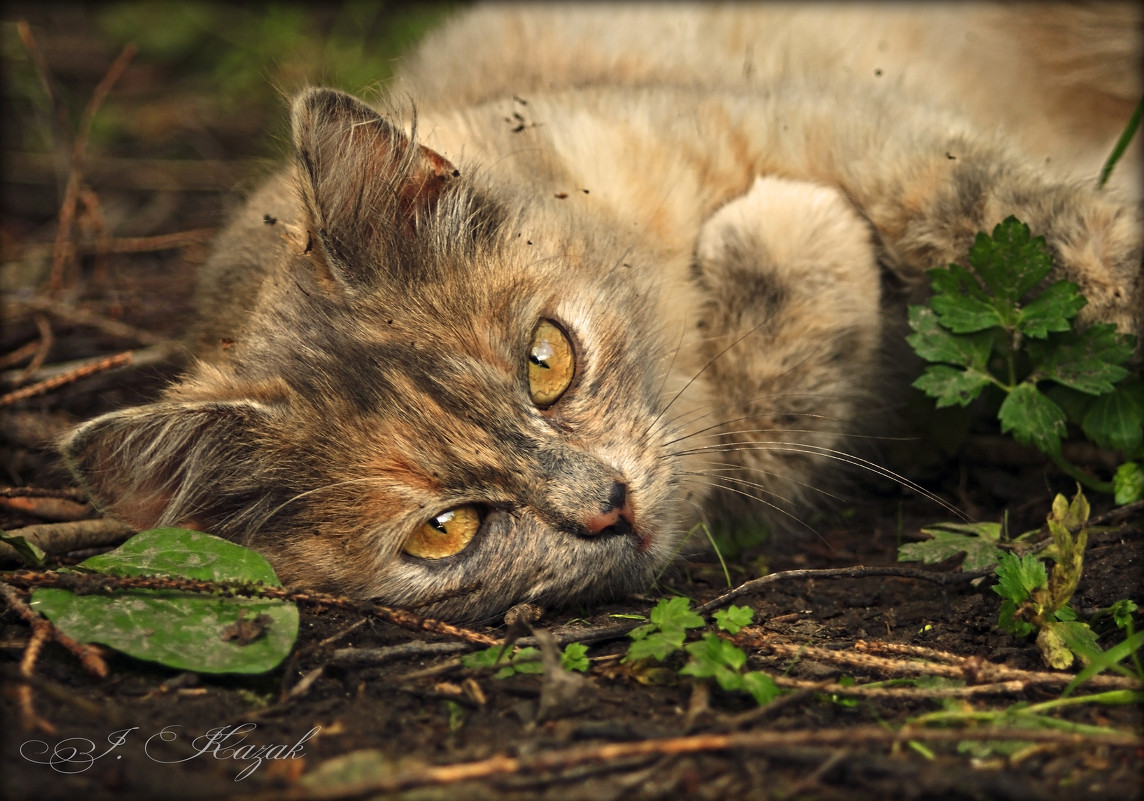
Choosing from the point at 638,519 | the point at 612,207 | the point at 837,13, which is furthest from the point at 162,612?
the point at 837,13

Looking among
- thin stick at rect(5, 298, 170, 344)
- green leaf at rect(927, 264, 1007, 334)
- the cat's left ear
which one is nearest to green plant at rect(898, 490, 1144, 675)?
green leaf at rect(927, 264, 1007, 334)

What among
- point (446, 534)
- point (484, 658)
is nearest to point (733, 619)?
point (484, 658)

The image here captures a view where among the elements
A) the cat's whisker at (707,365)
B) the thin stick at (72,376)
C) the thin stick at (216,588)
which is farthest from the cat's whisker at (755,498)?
the thin stick at (72,376)

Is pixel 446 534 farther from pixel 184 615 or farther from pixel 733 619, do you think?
pixel 733 619

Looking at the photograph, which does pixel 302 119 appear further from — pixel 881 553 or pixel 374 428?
pixel 881 553

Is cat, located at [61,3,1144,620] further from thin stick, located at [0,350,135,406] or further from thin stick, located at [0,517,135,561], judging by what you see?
thin stick, located at [0,350,135,406]

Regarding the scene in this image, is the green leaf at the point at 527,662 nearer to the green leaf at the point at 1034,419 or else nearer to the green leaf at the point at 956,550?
the green leaf at the point at 956,550
